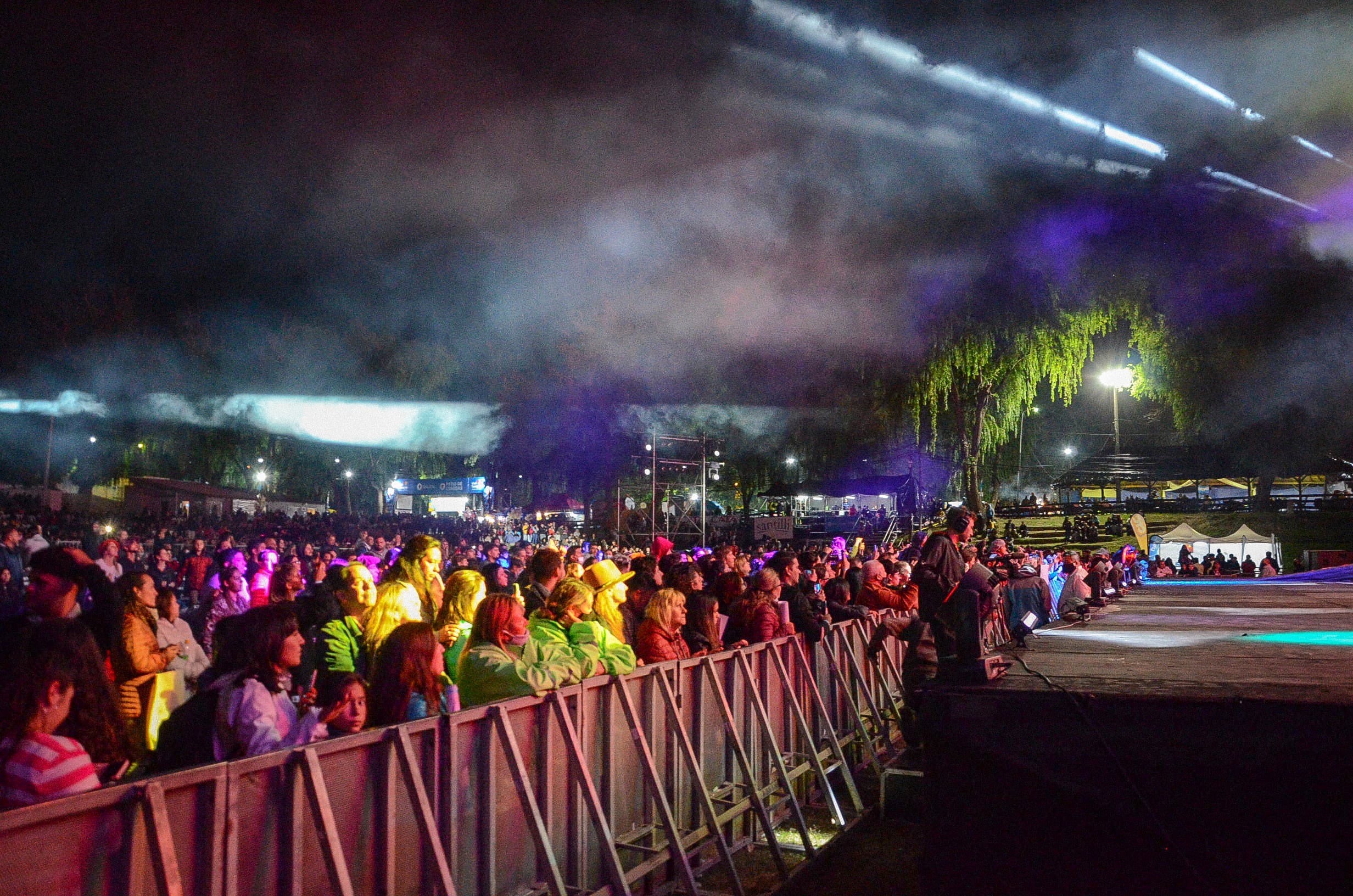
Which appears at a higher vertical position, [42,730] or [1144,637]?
[42,730]

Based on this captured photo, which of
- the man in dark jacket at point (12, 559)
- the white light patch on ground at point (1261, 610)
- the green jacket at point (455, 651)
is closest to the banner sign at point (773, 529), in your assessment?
the white light patch on ground at point (1261, 610)

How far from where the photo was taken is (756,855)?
19.8 feet

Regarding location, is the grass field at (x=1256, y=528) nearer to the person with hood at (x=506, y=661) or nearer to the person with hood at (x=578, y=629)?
the person with hood at (x=578, y=629)

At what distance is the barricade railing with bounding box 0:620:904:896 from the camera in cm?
257

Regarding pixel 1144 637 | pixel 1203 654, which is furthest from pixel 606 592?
pixel 1144 637

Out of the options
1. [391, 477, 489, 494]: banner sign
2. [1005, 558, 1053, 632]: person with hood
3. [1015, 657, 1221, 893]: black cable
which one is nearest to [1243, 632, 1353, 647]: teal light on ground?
[1005, 558, 1053, 632]: person with hood

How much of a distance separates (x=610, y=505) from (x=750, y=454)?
1441 cm

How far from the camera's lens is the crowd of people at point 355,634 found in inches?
112

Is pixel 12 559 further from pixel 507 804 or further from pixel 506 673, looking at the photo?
pixel 507 804

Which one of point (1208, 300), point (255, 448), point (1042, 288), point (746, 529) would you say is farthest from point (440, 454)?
point (1208, 300)

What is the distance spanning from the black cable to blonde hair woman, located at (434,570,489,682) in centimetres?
322

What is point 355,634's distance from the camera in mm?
5531

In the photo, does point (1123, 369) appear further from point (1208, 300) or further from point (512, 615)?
point (512, 615)

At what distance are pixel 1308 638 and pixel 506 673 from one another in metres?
7.23
